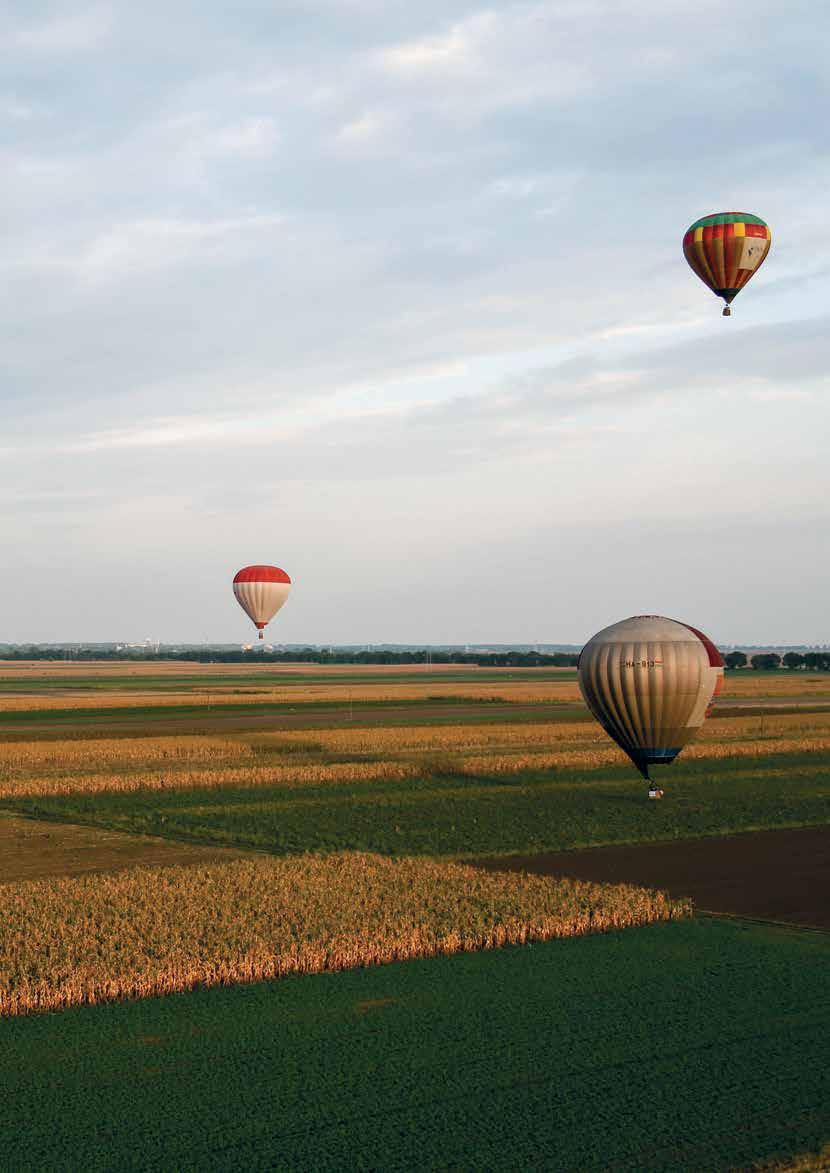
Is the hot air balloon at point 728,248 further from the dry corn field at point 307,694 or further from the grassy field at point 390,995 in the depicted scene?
the dry corn field at point 307,694

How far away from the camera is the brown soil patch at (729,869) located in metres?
26.7

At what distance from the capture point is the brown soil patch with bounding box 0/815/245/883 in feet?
99.8

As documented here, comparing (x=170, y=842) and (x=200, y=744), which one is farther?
(x=200, y=744)

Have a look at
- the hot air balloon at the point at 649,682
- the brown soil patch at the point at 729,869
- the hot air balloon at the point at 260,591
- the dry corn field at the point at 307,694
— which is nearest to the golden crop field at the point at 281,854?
the brown soil patch at the point at 729,869

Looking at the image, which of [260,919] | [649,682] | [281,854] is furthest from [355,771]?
[260,919]

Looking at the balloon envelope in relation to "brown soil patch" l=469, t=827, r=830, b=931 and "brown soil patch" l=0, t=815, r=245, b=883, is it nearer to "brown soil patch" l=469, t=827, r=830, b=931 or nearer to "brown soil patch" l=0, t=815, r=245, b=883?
"brown soil patch" l=469, t=827, r=830, b=931

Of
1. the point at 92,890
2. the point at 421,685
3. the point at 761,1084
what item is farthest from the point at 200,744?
the point at 421,685

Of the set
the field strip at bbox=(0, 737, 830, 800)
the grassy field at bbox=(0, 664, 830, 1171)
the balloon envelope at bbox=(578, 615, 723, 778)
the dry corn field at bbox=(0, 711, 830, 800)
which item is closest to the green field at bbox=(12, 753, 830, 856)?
the grassy field at bbox=(0, 664, 830, 1171)

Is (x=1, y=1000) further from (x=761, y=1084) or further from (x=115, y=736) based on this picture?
(x=115, y=736)

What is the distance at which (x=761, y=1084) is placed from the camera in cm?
1540

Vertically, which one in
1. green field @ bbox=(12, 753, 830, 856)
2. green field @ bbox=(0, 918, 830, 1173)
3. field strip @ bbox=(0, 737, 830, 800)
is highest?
field strip @ bbox=(0, 737, 830, 800)

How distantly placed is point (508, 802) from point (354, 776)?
9.18 m

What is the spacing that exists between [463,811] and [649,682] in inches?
282

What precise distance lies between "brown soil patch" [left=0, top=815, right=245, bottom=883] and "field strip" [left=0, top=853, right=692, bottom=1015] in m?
1.92
